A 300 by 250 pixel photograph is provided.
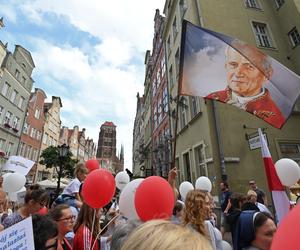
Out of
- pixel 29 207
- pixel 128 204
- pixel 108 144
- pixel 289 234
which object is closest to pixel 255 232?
pixel 289 234

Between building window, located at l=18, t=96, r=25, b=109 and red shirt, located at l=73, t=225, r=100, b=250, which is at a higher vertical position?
building window, located at l=18, t=96, r=25, b=109

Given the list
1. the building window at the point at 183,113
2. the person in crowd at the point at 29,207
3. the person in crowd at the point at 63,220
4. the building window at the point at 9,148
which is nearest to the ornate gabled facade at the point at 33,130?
the building window at the point at 9,148

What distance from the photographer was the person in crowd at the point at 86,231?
8.96ft

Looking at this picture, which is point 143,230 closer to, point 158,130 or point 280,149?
point 280,149

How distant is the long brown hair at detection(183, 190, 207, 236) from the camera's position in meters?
2.78

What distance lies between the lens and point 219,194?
9.48 metres

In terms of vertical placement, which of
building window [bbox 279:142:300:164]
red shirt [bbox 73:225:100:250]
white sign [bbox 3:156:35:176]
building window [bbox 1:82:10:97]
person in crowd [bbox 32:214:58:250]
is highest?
building window [bbox 1:82:10:97]

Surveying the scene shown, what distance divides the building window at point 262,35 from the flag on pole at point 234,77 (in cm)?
826

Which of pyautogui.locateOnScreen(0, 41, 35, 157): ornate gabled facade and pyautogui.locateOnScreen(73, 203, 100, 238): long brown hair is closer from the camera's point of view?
pyautogui.locateOnScreen(73, 203, 100, 238): long brown hair

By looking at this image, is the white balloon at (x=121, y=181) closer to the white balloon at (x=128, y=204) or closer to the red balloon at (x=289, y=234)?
the white balloon at (x=128, y=204)

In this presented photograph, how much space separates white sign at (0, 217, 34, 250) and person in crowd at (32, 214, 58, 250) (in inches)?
11.1

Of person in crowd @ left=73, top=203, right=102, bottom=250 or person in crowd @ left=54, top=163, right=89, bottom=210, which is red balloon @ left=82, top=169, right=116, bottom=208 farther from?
person in crowd @ left=54, top=163, right=89, bottom=210

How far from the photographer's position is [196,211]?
2.85 m

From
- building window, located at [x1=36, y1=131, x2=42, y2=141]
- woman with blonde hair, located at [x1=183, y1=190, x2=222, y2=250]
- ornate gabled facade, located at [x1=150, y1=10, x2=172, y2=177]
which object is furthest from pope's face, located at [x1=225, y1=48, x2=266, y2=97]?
building window, located at [x1=36, y1=131, x2=42, y2=141]
